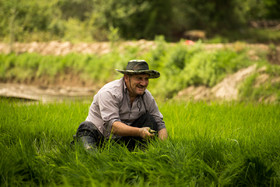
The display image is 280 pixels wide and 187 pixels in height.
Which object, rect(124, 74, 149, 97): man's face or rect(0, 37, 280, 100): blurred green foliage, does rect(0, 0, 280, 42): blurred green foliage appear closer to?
rect(0, 37, 280, 100): blurred green foliage

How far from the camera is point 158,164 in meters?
3.22

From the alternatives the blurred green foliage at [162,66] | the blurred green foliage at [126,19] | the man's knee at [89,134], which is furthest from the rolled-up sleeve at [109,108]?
the blurred green foliage at [126,19]

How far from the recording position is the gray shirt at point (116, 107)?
3.74m

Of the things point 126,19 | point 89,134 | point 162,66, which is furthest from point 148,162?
point 126,19

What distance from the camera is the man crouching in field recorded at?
3.71 metres

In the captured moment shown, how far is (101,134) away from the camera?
399cm

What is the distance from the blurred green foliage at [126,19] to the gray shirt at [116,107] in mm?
14418

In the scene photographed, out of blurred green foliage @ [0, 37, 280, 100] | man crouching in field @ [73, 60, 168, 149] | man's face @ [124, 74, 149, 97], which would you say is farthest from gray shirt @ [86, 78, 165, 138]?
blurred green foliage @ [0, 37, 280, 100]

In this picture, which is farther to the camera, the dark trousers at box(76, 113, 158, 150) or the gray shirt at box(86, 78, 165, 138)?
the dark trousers at box(76, 113, 158, 150)

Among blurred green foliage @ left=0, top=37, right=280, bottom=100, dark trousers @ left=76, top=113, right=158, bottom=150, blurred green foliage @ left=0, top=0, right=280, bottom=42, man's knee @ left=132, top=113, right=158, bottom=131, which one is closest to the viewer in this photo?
dark trousers @ left=76, top=113, right=158, bottom=150

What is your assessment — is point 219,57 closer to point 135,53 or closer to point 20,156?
point 135,53

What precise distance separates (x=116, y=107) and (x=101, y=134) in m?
0.42

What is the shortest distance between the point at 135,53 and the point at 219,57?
342 centimetres

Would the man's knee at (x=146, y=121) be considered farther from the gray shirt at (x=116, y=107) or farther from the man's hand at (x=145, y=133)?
the man's hand at (x=145, y=133)
